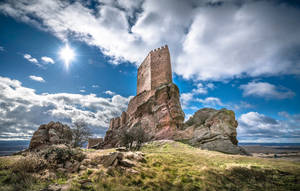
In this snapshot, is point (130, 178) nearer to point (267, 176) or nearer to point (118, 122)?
point (267, 176)

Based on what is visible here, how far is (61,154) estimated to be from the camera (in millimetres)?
11008

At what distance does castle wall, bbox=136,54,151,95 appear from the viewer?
153 feet

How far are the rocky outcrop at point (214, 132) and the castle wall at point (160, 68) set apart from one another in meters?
15.7

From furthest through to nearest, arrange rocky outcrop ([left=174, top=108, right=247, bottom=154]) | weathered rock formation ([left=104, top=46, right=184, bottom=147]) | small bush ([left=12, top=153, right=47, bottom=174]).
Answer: weathered rock formation ([left=104, top=46, right=184, bottom=147])
rocky outcrop ([left=174, top=108, right=247, bottom=154])
small bush ([left=12, top=153, right=47, bottom=174])

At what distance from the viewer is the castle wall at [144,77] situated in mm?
46625

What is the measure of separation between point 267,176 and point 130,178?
1134 centimetres

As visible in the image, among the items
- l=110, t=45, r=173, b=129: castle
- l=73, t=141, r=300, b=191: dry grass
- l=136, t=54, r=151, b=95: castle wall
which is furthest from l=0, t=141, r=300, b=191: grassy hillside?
l=136, t=54, r=151, b=95: castle wall

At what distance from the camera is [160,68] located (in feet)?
150

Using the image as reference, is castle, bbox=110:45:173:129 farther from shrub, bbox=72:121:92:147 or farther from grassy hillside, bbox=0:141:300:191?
grassy hillside, bbox=0:141:300:191

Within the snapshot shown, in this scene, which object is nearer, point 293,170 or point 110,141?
point 293,170

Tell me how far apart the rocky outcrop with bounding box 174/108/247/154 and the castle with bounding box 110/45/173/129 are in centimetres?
1543

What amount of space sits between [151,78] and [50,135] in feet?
100

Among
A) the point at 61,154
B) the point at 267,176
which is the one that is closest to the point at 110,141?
the point at 61,154

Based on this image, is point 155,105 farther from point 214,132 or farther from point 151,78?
point 214,132
